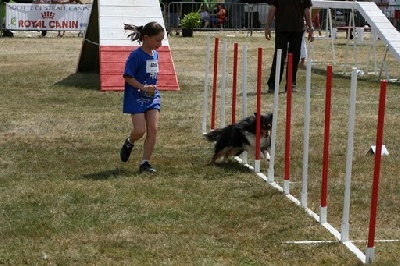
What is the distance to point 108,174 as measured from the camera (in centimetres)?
915

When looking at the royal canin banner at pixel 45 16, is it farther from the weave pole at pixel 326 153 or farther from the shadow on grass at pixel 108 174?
the weave pole at pixel 326 153

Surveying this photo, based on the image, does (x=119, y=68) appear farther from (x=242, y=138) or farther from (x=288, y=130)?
(x=288, y=130)

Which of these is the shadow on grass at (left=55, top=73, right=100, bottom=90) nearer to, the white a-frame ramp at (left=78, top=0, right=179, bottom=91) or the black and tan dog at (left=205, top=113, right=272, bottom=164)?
the white a-frame ramp at (left=78, top=0, right=179, bottom=91)

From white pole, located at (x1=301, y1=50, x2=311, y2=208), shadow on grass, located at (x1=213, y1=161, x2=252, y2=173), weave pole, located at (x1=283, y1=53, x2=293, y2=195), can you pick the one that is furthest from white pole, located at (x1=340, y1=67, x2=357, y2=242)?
shadow on grass, located at (x1=213, y1=161, x2=252, y2=173)

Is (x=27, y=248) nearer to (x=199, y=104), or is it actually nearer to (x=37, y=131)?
(x=37, y=131)

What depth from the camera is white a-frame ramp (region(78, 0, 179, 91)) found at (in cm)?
1661

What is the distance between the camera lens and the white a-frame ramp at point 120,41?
16609 millimetres

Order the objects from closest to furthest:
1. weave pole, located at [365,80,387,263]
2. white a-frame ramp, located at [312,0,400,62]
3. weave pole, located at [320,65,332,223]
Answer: weave pole, located at [365,80,387,263] < weave pole, located at [320,65,332,223] < white a-frame ramp, located at [312,0,400,62]

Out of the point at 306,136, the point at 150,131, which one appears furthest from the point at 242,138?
the point at 306,136

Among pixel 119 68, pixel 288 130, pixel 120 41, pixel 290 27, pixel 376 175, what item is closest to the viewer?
pixel 376 175

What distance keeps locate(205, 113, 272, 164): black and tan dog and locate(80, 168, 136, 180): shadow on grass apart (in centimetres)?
94

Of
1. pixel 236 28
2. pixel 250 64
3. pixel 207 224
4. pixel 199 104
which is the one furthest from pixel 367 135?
pixel 236 28

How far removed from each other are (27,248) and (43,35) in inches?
1091

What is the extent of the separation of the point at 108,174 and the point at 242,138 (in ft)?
4.36
